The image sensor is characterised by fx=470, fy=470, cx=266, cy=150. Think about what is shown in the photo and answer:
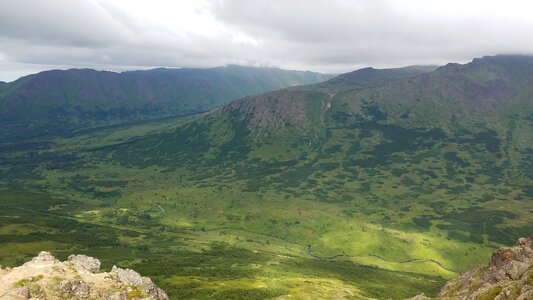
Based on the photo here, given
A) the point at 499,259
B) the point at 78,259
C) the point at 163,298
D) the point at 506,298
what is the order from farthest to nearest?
the point at 499,259
the point at 78,259
the point at 163,298
the point at 506,298

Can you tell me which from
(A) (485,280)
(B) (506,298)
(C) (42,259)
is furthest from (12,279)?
(A) (485,280)

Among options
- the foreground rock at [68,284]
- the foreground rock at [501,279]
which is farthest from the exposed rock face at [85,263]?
the foreground rock at [501,279]

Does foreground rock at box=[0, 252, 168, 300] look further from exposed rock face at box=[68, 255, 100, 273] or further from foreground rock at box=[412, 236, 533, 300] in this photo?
foreground rock at box=[412, 236, 533, 300]

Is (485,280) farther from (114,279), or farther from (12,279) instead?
(12,279)

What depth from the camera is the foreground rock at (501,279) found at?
10156 centimetres

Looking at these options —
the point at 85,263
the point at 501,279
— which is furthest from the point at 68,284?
the point at 501,279

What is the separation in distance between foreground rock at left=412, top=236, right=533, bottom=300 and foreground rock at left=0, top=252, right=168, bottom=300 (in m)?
75.5

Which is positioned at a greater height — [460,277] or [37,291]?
[37,291]

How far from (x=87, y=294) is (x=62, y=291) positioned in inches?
188

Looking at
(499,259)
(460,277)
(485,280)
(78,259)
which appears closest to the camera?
(78,259)

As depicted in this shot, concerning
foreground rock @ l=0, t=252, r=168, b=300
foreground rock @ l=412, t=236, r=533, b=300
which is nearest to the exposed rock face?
foreground rock @ l=0, t=252, r=168, b=300

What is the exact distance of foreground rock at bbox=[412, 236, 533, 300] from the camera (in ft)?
333

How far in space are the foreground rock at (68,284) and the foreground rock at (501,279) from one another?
7552cm

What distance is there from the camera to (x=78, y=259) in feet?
379
